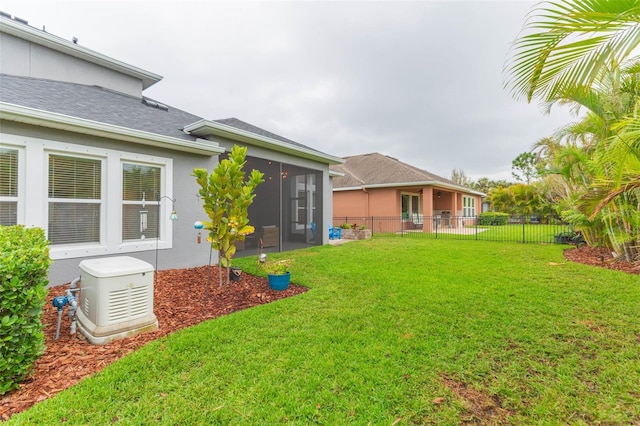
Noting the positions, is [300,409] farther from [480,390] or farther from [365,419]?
[480,390]

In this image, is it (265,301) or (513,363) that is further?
(265,301)

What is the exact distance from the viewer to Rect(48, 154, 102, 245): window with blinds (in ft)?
15.6

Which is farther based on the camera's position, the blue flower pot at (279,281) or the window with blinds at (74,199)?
the blue flower pot at (279,281)

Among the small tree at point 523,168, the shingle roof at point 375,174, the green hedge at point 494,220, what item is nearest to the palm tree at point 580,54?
the shingle roof at point 375,174

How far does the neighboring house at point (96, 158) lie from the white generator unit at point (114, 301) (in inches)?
84.7

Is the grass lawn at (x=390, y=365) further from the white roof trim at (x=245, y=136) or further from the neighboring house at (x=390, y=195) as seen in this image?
Answer: the neighboring house at (x=390, y=195)

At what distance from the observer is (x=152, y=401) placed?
214cm

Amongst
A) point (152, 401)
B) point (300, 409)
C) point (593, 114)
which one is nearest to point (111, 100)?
point (152, 401)

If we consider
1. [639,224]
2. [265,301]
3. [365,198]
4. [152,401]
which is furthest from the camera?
[365,198]

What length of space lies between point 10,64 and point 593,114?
590 inches

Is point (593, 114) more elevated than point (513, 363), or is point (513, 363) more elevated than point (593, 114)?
point (593, 114)

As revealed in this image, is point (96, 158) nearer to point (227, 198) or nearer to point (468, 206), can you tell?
point (227, 198)

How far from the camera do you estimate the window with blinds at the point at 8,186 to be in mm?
4281

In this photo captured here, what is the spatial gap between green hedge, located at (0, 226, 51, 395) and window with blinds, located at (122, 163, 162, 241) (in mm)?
3375
